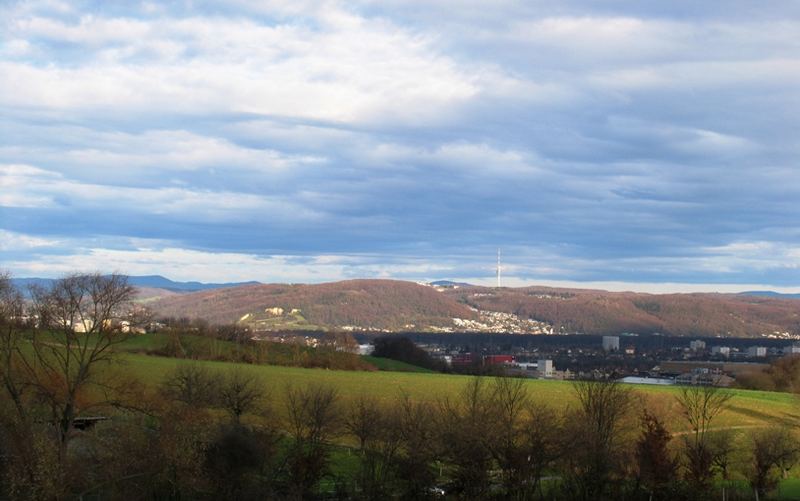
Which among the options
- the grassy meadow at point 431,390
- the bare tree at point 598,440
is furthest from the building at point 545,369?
the bare tree at point 598,440

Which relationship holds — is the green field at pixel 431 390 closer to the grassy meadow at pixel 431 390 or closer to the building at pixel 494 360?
the grassy meadow at pixel 431 390

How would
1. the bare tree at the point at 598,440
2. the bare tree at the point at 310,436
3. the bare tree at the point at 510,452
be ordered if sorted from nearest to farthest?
the bare tree at the point at 510,452
the bare tree at the point at 598,440
the bare tree at the point at 310,436

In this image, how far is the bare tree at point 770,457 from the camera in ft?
172

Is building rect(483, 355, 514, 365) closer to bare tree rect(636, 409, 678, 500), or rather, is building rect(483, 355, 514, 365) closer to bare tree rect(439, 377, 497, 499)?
bare tree rect(636, 409, 678, 500)

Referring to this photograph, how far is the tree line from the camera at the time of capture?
4475cm

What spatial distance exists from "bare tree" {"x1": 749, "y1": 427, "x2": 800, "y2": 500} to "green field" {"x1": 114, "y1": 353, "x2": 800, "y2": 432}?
998cm

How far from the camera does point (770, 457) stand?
2151 inches

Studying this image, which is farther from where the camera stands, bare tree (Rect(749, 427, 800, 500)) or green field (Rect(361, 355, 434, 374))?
green field (Rect(361, 355, 434, 374))

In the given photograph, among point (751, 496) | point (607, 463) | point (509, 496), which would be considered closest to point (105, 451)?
point (509, 496)

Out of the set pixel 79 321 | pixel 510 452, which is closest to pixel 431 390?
pixel 510 452

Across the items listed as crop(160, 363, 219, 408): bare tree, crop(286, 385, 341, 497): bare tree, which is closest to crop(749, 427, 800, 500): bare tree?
crop(286, 385, 341, 497): bare tree

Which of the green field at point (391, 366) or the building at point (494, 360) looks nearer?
the green field at point (391, 366)

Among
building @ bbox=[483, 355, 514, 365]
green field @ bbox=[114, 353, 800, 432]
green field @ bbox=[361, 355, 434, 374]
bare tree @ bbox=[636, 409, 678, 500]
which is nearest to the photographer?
bare tree @ bbox=[636, 409, 678, 500]

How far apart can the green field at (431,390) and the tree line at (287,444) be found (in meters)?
12.4
